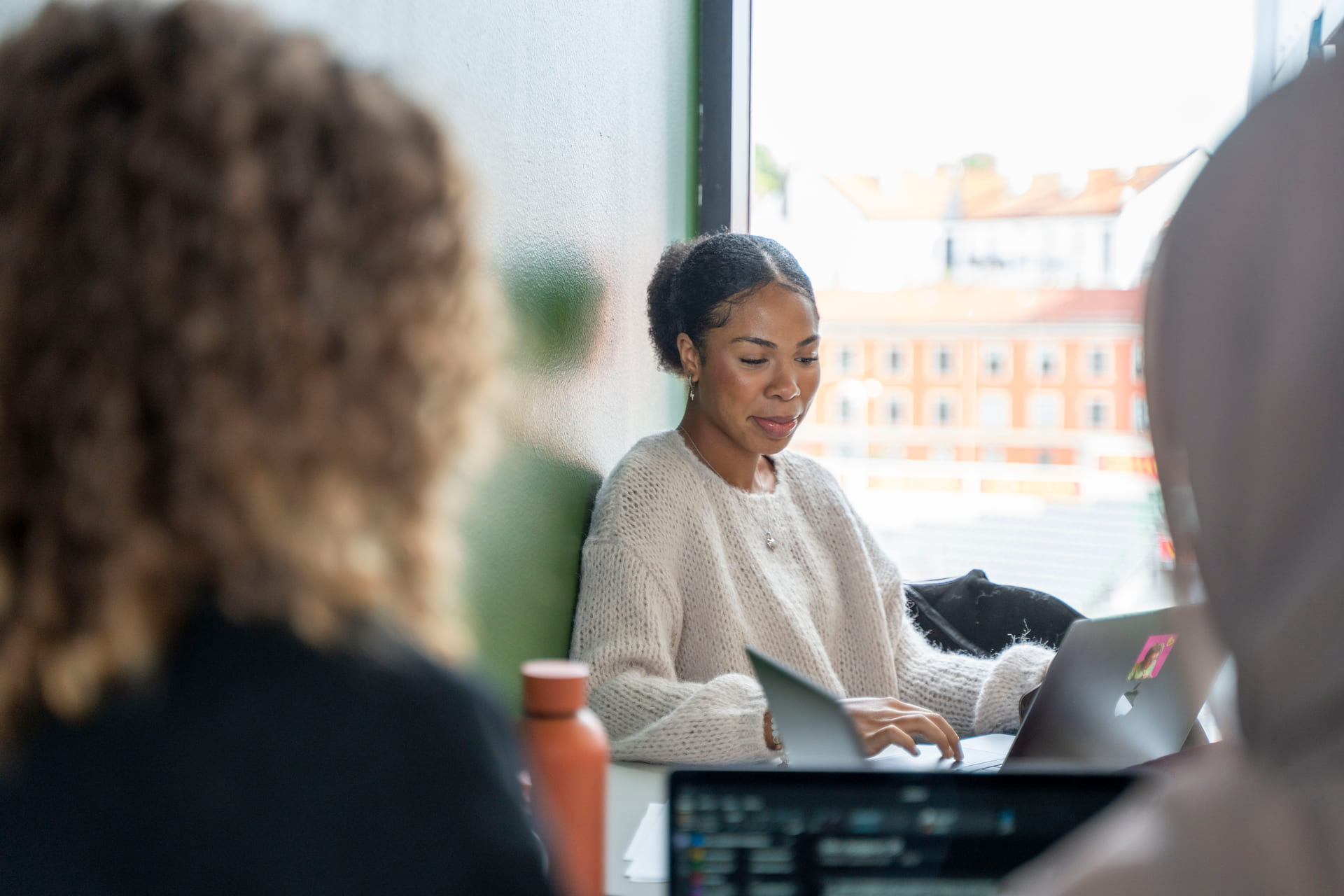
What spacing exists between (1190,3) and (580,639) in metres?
2.15

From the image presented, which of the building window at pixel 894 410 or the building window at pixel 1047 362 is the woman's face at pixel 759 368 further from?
the building window at pixel 1047 362

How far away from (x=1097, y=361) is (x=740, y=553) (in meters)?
1.36

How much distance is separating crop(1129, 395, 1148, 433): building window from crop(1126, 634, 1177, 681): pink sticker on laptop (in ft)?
2.69

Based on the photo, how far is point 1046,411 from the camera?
111 inches

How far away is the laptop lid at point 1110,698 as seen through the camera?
115 centimetres

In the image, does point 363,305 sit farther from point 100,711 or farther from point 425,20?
point 425,20

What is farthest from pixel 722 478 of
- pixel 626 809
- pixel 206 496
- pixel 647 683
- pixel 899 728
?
pixel 206 496

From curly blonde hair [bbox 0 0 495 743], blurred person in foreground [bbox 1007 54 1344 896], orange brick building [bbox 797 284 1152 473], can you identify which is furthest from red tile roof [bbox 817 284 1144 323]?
blurred person in foreground [bbox 1007 54 1344 896]

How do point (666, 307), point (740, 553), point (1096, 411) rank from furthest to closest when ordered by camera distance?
point (1096, 411) < point (666, 307) < point (740, 553)

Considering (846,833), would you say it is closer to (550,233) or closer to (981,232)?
(550,233)

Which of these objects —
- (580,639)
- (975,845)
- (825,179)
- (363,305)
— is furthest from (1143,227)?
(363,305)

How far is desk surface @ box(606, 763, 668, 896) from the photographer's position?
98 cm

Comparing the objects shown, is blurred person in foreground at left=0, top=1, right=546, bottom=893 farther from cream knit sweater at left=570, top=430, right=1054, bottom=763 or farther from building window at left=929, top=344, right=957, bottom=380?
building window at left=929, top=344, right=957, bottom=380

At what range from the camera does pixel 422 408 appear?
64 cm
